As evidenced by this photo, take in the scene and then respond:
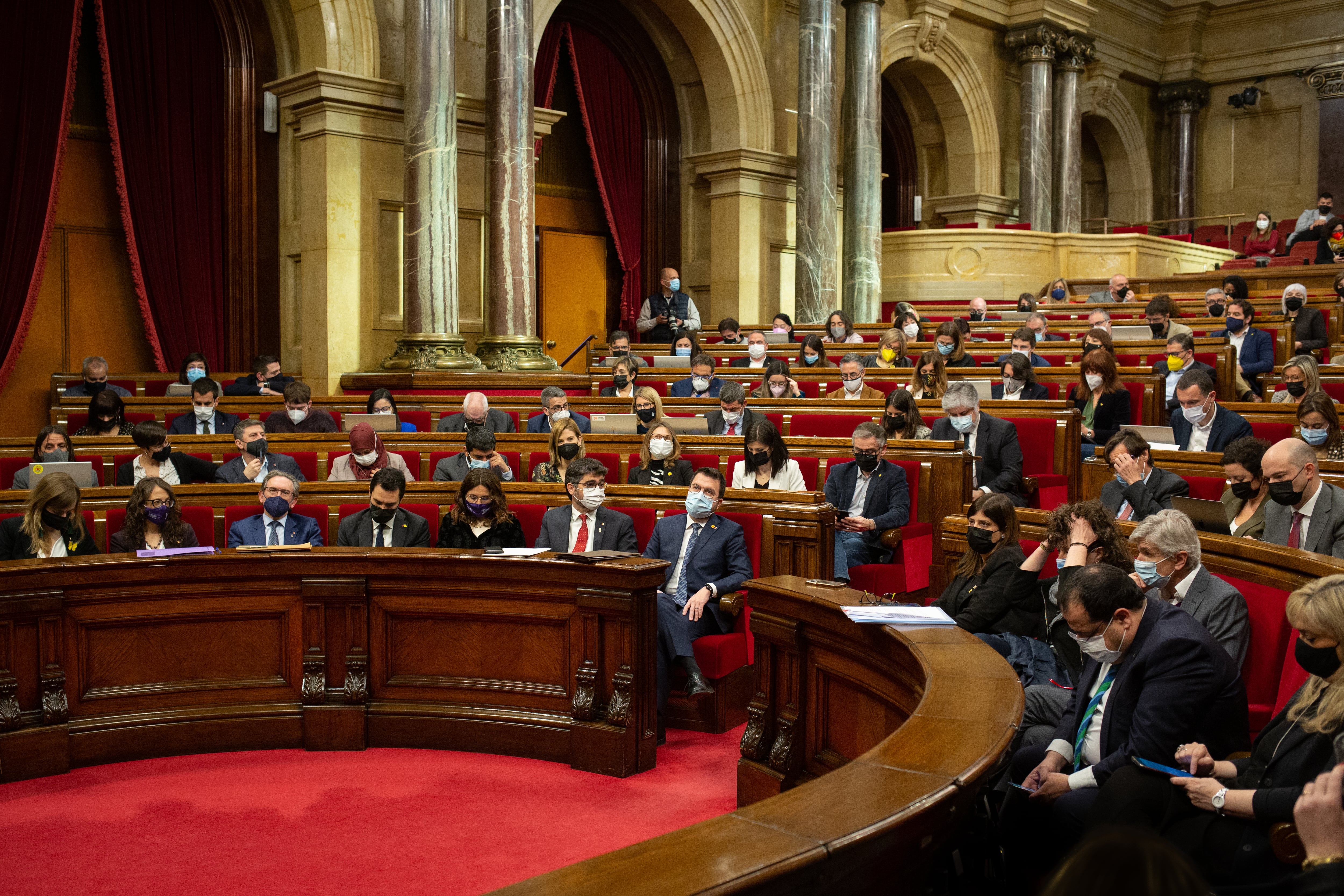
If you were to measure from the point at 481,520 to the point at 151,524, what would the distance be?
4.42ft

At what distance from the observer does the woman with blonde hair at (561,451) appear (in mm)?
5992

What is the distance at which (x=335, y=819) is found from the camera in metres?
3.64

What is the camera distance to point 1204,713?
264 centimetres

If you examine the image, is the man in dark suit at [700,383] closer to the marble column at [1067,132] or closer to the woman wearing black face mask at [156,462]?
Answer: the woman wearing black face mask at [156,462]

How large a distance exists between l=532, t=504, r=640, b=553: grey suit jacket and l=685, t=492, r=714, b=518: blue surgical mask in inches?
11.4

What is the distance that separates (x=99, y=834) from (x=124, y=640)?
873 mm

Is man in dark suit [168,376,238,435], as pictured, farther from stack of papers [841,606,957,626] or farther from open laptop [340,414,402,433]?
stack of papers [841,606,957,626]

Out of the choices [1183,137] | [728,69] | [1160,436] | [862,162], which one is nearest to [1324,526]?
[1160,436]

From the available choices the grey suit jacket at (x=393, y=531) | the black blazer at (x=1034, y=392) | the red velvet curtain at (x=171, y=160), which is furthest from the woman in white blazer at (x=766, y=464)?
the red velvet curtain at (x=171, y=160)

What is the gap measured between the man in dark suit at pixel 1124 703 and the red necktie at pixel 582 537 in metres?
2.37

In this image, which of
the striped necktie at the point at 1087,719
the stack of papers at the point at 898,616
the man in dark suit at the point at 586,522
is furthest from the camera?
the man in dark suit at the point at 586,522

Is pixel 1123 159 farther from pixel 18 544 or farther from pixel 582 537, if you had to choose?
pixel 18 544

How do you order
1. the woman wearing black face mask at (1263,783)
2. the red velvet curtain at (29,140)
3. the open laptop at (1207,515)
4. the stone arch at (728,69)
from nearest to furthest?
the woman wearing black face mask at (1263,783), the open laptop at (1207,515), the red velvet curtain at (29,140), the stone arch at (728,69)

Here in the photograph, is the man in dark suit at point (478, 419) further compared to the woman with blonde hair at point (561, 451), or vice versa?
the man in dark suit at point (478, 419)
